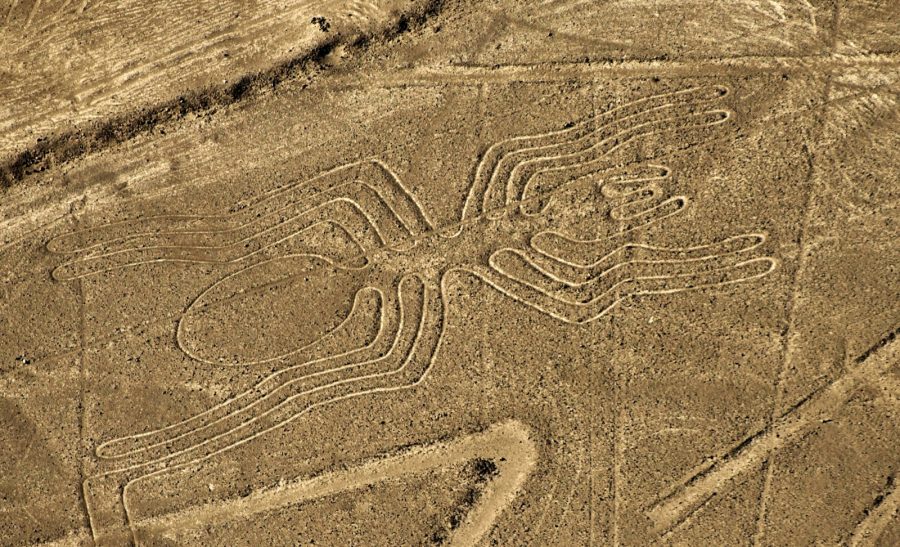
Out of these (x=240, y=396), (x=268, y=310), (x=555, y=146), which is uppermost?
(x=555, y=146)

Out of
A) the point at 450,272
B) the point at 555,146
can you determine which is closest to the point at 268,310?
the point at 450,272

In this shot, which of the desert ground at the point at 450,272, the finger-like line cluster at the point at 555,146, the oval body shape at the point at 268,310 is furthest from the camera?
the oval body shape at the point at 268,310

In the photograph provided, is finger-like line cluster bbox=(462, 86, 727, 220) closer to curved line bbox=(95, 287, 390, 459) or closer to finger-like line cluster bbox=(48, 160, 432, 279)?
finger-like line cluster bbox=(48, 160, 432, 279)

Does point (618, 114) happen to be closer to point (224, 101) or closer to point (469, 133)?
point (469, 133)

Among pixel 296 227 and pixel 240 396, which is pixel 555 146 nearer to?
pixel 296 227

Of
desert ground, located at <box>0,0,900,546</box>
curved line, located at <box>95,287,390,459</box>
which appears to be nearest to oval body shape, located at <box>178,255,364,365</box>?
desert ground, located at <box>0,0,900,546</box>

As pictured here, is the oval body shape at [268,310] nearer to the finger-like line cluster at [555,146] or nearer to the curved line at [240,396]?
the curved line at [240,396]

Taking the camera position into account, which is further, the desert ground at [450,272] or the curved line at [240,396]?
the curved line at [240,396]

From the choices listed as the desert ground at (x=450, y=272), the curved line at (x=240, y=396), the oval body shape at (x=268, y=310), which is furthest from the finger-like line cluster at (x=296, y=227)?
the curved line at (x=240, y=396)
